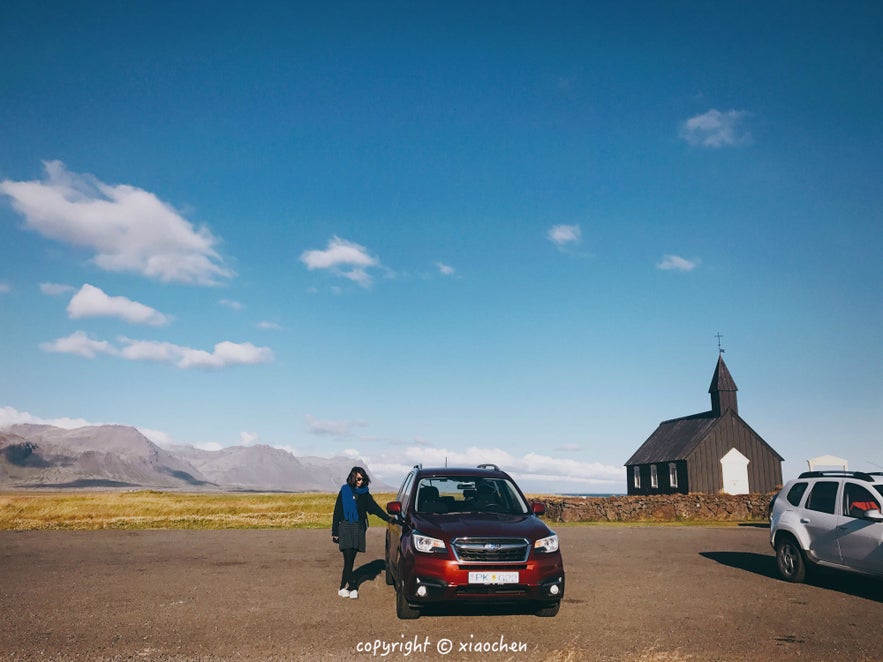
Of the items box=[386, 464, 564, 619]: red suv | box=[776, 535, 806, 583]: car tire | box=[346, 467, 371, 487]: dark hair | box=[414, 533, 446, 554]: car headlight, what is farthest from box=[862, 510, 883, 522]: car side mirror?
box=[346, 467, 371, 487]: dark hair

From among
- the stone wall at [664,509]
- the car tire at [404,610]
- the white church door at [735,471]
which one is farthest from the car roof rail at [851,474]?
the white church door at [735,471]

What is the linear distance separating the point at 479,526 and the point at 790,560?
664 centimetres

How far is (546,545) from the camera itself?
8.22 metres

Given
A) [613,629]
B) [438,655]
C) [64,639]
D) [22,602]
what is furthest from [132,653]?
[613,629]

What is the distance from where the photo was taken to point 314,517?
105ft

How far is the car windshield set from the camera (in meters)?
9.37

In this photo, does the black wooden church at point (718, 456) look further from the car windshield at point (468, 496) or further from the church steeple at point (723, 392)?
the car windshield at point (468, 496)

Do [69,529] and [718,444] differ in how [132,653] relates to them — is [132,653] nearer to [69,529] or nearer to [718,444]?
[69,529]

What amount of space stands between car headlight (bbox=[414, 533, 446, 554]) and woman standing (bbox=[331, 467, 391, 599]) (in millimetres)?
1438

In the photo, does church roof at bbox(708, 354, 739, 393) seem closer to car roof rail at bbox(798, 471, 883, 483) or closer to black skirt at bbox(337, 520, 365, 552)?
car roof rail at bbox(798, 471, 883, 483)

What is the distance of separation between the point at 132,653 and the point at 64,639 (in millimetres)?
1198

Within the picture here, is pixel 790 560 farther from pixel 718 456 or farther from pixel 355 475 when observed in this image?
pixel 718 456

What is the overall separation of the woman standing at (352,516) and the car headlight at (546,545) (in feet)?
8.03

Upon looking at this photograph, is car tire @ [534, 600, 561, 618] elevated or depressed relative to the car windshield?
depressed
